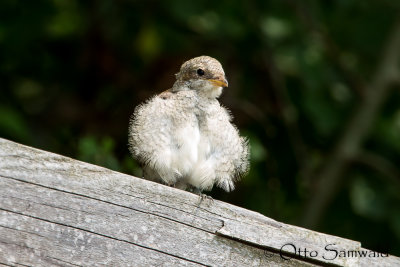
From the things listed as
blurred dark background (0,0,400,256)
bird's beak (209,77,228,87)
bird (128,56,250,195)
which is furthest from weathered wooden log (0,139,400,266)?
blurred dark background (0,0,400,256)

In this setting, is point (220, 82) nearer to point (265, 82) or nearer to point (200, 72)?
point (200, 72)

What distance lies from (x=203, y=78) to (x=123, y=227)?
228cm

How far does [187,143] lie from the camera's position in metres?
4.50

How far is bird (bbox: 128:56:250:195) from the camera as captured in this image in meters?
4.46

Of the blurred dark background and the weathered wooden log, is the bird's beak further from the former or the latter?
the weathered wooden log

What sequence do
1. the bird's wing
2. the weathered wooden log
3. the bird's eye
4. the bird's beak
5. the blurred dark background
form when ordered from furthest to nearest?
the blurred dark background < the bird's eye < the bird's beak < the bird's wing < the weathered wooden log

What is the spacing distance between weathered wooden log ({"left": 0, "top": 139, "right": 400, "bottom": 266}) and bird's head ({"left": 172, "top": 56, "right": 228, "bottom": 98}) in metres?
1.94

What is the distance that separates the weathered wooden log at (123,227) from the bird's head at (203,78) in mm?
1936

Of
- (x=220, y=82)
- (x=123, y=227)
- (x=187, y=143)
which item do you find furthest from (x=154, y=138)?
(x=123, y=227)

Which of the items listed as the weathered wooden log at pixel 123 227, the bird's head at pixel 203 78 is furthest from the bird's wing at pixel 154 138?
the weathered wooden log at pixel 123 227

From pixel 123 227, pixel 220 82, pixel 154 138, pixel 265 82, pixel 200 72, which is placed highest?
pixel 265 82

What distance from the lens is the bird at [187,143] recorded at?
176 inches

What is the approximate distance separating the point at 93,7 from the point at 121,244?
402 cm

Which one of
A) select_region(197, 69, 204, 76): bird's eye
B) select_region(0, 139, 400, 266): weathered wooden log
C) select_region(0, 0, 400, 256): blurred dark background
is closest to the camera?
select_region(0, 139, 400, 266): weathered wooden log
